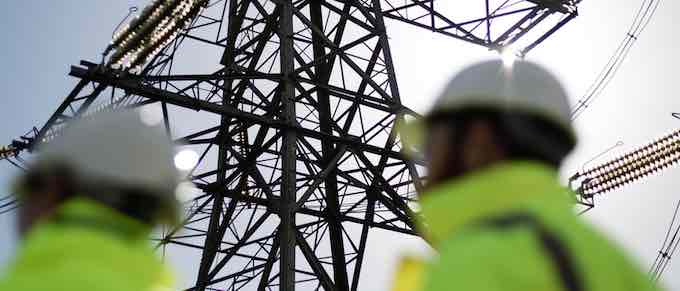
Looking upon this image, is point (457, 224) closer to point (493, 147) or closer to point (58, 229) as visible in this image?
point (493, 147)

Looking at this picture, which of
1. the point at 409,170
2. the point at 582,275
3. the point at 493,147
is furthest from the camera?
the point at 409,170

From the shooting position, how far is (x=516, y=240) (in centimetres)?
136

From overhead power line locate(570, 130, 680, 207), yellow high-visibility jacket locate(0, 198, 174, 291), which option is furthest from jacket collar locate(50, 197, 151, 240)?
overhead power line locate(570, 130, 680, 207)

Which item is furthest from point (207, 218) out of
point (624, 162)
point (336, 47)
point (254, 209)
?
point (624, 162)

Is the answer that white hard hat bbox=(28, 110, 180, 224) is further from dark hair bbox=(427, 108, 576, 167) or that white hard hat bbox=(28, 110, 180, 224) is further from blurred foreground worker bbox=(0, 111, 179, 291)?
dark hair bbox=(427, 108, 576, 167)

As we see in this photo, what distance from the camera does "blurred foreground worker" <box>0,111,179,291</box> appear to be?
5.08 ft

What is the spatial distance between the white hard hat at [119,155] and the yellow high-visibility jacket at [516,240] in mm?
563

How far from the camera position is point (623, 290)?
1.38 m

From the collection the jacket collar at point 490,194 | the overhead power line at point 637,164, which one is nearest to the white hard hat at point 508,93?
the jacket collar at point 490,194

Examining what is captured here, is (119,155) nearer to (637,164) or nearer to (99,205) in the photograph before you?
(99,205)

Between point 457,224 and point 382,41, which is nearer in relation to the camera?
point 457,224

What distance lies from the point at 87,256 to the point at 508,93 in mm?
845

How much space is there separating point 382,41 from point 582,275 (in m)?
13.3

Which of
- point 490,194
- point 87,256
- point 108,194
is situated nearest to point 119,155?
point 108,194
